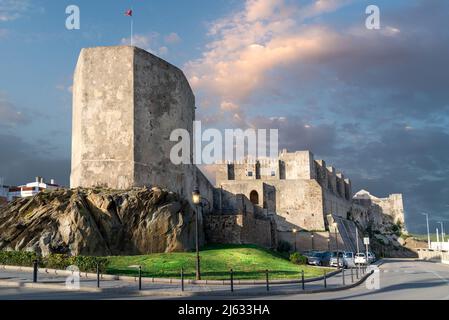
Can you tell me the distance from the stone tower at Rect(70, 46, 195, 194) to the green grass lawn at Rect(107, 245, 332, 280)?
27.1 ft

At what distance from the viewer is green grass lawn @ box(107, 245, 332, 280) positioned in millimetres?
22153

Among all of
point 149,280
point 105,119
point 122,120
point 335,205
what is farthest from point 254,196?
point 149,280

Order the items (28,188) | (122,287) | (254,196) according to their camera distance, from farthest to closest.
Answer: (28,188) < (254,196) < (122,287)

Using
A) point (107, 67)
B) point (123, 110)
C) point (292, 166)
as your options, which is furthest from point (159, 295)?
point (292, 166)

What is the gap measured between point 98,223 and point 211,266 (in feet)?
26.1

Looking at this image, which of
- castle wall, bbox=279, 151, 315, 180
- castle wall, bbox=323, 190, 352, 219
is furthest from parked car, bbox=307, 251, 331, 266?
castle wall, bbox=279, 151, 315, 180

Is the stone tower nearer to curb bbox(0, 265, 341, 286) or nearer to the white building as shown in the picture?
curb bbox(0, 265, 341, 286)

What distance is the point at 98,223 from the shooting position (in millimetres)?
28844

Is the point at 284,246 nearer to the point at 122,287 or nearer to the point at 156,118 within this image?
the point at 156,118

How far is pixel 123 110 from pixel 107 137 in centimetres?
230

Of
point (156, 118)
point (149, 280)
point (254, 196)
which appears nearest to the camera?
point (149, 280)
